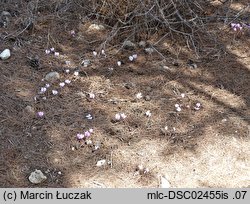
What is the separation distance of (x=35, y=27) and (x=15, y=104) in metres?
1.10

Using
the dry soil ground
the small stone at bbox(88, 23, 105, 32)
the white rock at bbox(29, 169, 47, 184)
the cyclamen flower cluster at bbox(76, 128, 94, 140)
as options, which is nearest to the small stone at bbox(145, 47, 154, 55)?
the dry soil ground

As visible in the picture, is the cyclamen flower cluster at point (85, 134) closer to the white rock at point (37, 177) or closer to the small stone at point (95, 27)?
the white rock at point (37, 177)

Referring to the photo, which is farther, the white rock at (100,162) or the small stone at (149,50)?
the small stone at (149,50)

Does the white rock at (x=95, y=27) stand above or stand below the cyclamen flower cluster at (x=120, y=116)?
above

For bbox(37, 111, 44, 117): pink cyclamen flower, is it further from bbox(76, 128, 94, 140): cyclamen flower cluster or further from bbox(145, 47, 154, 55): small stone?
bbox(145, 47, 154, 55): small stone

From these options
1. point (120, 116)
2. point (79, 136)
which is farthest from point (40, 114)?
point (120, 116)

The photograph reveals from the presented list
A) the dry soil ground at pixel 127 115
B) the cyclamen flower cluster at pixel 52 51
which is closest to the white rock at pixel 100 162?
the dry soil ground at pixel 127 115

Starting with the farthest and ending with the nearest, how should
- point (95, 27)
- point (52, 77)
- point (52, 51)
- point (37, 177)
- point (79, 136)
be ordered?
1. point (95, 27)
2. point (52, 51)
3. point (52, 77)
4. point (79, 136)
5. point (37, 177)

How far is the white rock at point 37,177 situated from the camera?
2953 millimetres

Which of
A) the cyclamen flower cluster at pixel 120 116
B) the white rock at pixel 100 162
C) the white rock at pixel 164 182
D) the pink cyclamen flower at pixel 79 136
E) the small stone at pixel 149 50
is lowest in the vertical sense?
the white rock at pixel 100 162

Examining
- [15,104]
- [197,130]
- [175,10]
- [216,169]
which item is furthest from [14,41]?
[216,169]

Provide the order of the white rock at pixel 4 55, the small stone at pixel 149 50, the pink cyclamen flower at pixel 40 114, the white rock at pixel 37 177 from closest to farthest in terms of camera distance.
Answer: the white rock at pixel 37 177, the pink cyclamen flower at pixel 40 114, the white rock at pixel 4 55, the small stone at pixel 149 50

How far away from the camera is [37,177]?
296cm

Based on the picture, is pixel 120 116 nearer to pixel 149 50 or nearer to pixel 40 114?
pixel 40 114
